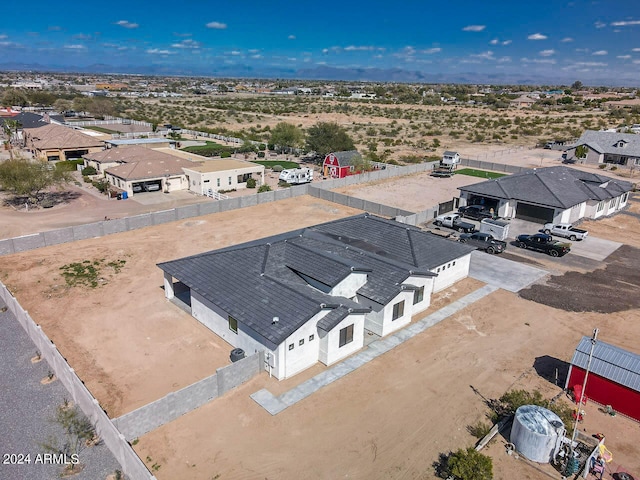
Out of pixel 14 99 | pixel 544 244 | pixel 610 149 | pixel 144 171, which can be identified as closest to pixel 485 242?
pixel 544 244

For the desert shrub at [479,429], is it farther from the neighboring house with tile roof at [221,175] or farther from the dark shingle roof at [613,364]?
the neighboring house with tile roof at [221,175]

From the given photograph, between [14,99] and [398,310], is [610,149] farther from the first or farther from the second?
[14,99]

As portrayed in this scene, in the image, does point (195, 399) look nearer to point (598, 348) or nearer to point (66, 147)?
point (598, 348)

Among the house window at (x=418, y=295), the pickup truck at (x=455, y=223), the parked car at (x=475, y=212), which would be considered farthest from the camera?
the parked car at (x=475, y=212)

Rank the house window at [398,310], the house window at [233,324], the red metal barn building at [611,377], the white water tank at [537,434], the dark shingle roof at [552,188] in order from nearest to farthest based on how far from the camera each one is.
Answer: the white water tank at [537,434]
the red metal barn building at [611,377]
the house window at [233,324]
the house window at [398,310]
the dark shingle roof at [552,188]

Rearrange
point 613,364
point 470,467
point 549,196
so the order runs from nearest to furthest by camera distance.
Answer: point 470,467 < point 613,364 < point 549,196

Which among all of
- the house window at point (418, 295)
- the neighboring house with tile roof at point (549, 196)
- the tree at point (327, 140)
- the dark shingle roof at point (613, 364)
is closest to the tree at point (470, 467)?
the dark shingle roof at point (613, 364)
